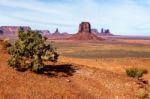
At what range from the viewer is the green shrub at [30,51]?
903 inches

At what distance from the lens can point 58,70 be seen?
81.8 ft

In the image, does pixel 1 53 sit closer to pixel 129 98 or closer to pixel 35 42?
pixel 35 42

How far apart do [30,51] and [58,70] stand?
2872 mm

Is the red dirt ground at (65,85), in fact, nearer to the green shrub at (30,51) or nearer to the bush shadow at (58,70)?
the bush shadow at (58,70)

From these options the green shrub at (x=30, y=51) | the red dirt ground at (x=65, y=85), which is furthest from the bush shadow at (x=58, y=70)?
Result: the green shrub at (x=30, y=51)

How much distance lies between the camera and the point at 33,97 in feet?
64.0

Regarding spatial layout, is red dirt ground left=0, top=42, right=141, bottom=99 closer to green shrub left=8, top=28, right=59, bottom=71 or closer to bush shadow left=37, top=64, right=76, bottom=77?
bush shadow left=37, top=64, right=76, bottom=77

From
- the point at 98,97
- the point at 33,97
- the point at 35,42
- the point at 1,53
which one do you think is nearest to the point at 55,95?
the point at 33,97

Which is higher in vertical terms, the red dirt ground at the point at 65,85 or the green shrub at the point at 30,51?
the green shrub at the point at 30,51

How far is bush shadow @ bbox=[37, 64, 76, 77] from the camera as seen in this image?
2368cm

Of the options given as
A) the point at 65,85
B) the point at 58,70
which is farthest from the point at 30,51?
the point at 65,85

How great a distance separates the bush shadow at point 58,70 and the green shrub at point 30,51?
0.91 m

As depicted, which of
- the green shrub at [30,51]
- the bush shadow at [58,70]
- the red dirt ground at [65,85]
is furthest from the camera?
the bush shadow at [58,70]

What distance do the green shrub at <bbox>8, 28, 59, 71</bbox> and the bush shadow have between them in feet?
2.99
